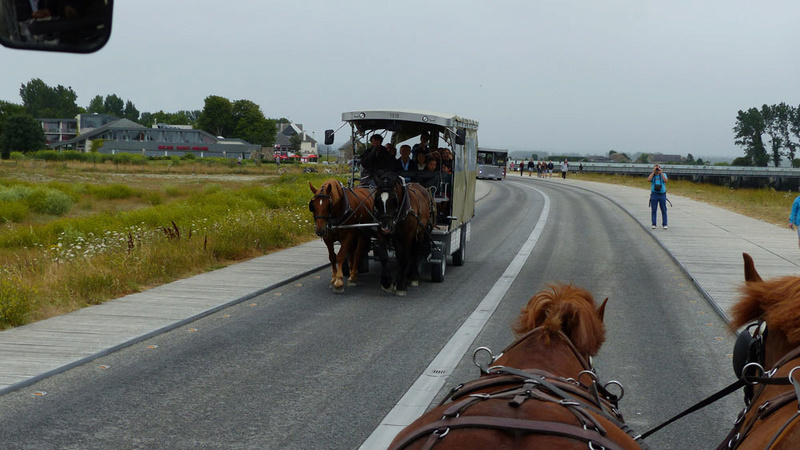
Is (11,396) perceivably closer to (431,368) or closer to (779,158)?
(431,368)

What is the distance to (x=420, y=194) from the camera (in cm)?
1361

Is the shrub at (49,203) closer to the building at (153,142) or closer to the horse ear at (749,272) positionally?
the horse ear at (749,272)

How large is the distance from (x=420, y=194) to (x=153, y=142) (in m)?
131

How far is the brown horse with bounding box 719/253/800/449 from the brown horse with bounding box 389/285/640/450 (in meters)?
0.54

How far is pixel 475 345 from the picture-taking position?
9.33m

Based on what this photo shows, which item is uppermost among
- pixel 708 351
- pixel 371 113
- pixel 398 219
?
pixel 371 113

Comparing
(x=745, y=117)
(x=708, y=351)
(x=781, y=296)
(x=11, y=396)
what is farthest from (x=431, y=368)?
(x=745, y=117)

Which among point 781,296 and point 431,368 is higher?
point 781,296

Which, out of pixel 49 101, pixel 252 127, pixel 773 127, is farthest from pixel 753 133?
pixel 49 101

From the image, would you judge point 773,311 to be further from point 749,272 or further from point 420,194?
point 420,194

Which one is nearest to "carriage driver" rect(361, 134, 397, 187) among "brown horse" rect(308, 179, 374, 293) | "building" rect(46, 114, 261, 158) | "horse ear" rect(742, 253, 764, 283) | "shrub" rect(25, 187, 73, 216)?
"brown horse" rect(308, 179, 374, 293)

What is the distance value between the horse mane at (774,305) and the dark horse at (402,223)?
A: 8883 mm

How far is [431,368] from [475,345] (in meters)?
1.17

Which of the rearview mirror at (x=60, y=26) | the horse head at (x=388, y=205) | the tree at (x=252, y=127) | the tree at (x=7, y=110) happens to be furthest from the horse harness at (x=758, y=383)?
the tree at (x=252, y=127)
